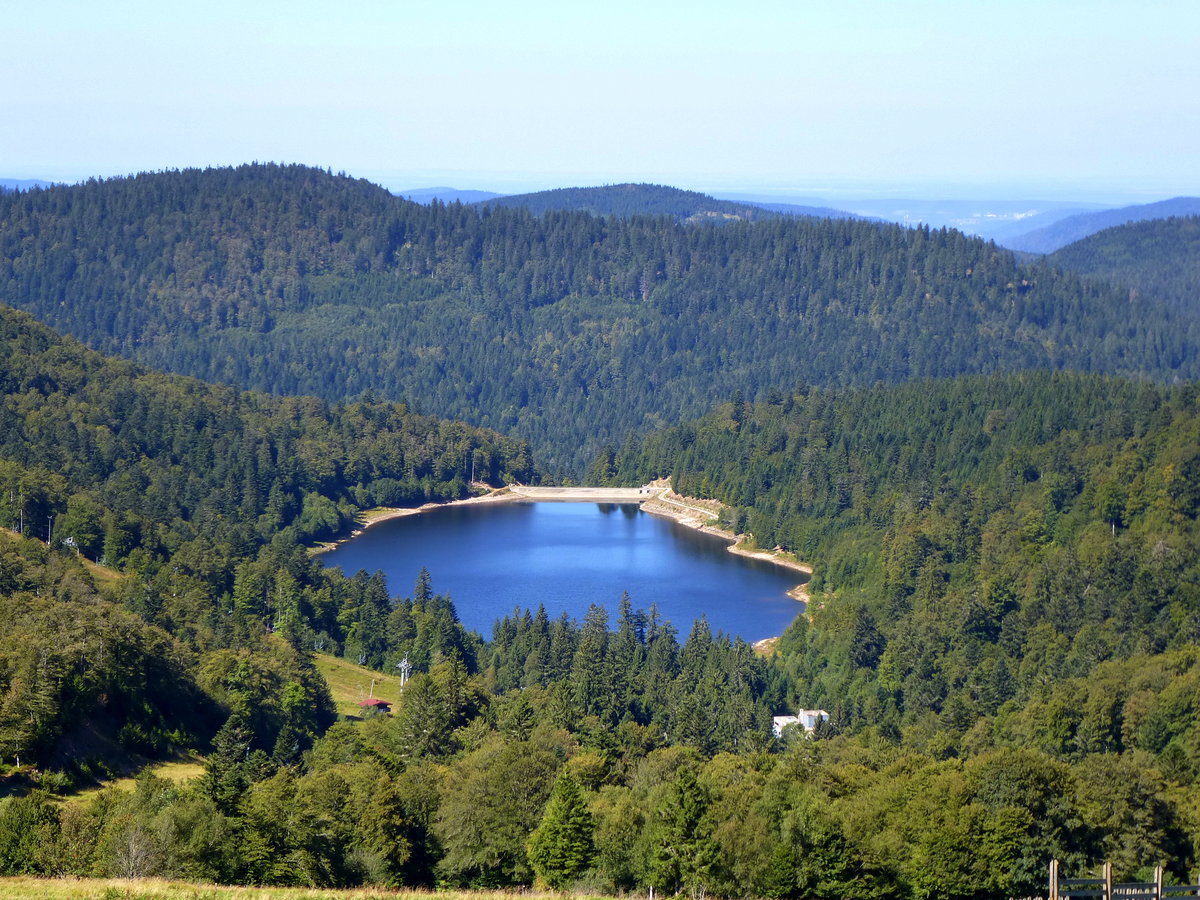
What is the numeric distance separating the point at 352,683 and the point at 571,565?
43662mm

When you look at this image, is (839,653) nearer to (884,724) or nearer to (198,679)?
(884,724)

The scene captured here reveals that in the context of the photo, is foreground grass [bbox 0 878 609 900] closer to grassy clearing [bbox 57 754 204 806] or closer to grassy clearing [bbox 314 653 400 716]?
grassy clearing [bbox 57 754 204 806]

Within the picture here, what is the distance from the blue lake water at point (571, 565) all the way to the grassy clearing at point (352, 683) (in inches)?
535

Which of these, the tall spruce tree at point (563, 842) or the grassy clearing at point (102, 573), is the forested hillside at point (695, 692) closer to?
the tall spruce tree at point (563, 842)

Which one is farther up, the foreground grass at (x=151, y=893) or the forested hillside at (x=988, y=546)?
the foreground grass at (x=151, y=893)

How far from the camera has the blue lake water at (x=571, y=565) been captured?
100812 millimetres

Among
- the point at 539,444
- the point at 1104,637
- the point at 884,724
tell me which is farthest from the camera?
the point at 539,444

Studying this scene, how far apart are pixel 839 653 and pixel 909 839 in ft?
156

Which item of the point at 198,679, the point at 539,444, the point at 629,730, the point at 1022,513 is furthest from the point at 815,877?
the point at 539,444

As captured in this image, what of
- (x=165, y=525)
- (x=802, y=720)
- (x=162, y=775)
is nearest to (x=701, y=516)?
(x=165, y=525)

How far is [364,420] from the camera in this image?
518 ft

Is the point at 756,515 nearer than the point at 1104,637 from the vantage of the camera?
No

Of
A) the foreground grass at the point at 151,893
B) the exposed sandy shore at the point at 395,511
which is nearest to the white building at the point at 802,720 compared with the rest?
the foreground grass at the point at 151,893

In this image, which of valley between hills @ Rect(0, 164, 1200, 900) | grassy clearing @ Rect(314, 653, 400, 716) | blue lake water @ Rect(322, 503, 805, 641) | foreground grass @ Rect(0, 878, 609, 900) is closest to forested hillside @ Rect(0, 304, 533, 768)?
valley between hills @ Rect(0, 164, 1200, 900)
